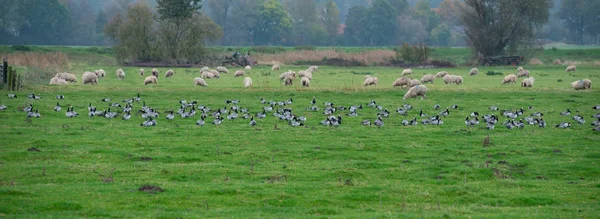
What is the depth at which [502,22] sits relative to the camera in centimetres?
8750

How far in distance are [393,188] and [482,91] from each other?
88.6ft

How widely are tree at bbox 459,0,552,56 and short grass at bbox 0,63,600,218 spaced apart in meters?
58.4

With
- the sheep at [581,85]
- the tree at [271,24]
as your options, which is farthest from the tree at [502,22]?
the tree at [271,24]

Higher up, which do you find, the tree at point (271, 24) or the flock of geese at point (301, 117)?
the tree at point (271, 24)

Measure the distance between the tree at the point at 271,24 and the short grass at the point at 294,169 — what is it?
120226mm

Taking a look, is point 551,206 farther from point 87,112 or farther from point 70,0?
point 70,0

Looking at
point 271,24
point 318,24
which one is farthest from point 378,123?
point 318,24

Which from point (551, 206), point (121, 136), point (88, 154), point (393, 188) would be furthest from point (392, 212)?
point (121, 136)

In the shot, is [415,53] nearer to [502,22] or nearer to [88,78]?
[502,22]

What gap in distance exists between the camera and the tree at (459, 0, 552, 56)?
3388 inches

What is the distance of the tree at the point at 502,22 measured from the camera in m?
86.1

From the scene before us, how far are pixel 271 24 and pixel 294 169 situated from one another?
134 metres

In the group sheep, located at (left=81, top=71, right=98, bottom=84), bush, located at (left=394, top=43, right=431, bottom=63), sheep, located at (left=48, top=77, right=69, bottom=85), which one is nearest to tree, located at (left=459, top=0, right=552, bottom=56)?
bush, located at (left=394, top=43, right=431, bottom=63)

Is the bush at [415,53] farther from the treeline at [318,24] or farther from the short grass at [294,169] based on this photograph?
the treeline at [318,24]
